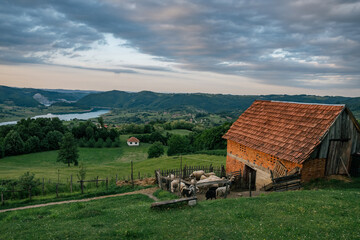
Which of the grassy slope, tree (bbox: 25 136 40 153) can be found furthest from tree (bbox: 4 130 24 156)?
the grassy slope

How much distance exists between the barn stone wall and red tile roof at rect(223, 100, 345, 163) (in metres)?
1.27

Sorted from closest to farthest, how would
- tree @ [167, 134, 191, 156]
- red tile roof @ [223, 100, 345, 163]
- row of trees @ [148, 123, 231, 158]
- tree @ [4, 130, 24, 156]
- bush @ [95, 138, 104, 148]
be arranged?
1. red tile roof @ [223, 100, 345, 163]
2. tree @ [4, 130, 24, 156]
3. row of trees @ [148, 123, 231, 158]
4. tree @ [167, 134, 191, 156]
5. bush @ [95, 138, 104, 148]

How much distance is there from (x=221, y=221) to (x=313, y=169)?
11772 millimetres

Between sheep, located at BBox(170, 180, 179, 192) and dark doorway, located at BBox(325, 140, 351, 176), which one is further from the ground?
dark doorway, located at BBox(325, 140, 351, 176)

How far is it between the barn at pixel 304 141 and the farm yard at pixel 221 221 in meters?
4.41

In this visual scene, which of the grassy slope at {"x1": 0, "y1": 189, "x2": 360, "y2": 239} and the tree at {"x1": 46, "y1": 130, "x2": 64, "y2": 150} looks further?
the tree at {"x1": 46, "y1": 130, "x2": 64, "y2": 150}

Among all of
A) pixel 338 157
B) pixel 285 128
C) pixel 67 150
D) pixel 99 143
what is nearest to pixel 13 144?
pixel 67 150

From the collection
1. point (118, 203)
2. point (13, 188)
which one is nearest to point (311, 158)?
point (118, 203)

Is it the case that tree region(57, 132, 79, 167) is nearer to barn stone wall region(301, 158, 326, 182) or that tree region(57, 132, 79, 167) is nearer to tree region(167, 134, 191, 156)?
tree region(167, 134, 191, 156)

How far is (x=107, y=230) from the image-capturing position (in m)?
10.7

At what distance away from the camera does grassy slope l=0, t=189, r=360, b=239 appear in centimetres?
988

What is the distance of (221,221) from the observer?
11.3m

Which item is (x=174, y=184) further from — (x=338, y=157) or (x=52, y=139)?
(x=52, y=139)

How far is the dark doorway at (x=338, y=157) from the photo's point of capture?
64.3 ft
